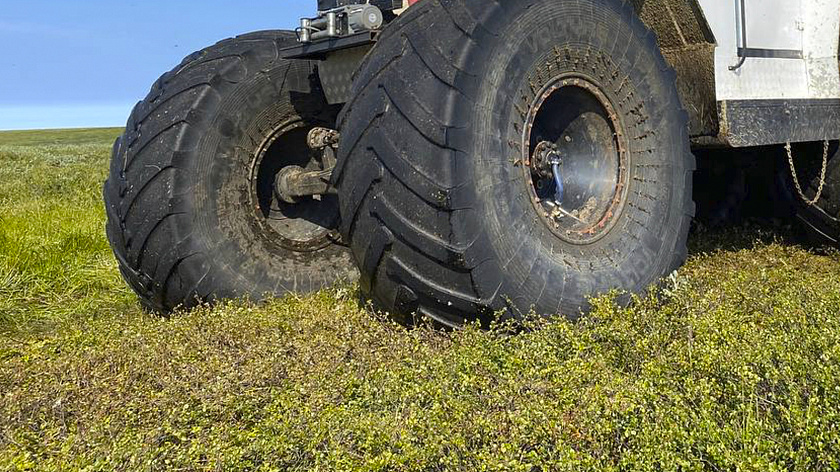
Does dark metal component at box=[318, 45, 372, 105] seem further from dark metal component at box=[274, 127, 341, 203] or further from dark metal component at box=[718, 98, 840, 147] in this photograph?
dark metal component at box=[718, 98, 840, 147]

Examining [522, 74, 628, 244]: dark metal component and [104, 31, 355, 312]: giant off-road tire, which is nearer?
[522, 74, 628, 244]: dark metal component

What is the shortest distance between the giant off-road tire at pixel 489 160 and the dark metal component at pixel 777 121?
80 centimetres

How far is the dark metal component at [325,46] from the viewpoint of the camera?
3588 millimetres

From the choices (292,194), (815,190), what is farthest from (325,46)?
(815,190)

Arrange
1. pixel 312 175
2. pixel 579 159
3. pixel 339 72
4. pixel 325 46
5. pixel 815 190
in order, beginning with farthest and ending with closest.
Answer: pixel 815 190 → pixel 312 175 → pixel 339 72 → pixel 325 46 → pixel 579 159

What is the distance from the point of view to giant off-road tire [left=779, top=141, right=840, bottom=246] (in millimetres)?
4934

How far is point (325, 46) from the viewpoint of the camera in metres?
3.79

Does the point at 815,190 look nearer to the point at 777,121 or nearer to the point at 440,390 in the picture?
the point at 777,121

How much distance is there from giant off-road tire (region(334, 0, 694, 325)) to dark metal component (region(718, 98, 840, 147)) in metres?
0.80

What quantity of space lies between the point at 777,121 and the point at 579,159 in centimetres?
139

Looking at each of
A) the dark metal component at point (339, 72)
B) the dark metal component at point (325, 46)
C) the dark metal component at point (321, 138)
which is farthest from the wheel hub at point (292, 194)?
the dark metal component at point (325, 46)

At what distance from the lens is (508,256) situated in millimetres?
2902

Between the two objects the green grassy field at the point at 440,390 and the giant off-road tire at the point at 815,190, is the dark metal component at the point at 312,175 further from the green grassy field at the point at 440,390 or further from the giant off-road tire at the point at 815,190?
the giant off-road tire at the point at 815,190

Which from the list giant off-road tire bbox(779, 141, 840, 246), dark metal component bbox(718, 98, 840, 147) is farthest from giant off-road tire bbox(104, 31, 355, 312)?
giant off-road tire bbox(779, 141, 840, 246)
